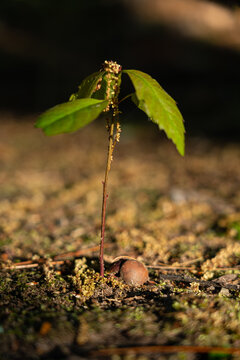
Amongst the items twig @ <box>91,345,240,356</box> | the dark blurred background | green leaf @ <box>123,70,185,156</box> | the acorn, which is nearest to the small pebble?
the acorn

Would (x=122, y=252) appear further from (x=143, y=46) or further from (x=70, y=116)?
(x=143, y=46)

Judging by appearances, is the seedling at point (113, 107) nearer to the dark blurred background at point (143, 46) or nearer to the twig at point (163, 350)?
the twig at point (163, 350)

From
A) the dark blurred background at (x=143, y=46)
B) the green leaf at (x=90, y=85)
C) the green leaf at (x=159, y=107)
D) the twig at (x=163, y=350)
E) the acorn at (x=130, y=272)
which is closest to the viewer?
the twig at (x=163, y=350)

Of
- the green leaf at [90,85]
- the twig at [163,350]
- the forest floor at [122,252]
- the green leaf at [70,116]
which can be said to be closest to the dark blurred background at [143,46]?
the forest floor at [122,252]

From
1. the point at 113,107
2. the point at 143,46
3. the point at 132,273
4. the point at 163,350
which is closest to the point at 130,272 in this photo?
the point at 132,273

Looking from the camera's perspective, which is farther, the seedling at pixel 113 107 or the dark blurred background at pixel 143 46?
the dark blurred background at pixel 143 46

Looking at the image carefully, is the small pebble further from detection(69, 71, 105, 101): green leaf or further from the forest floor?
detection(69, 71, 105, 101): green leaf

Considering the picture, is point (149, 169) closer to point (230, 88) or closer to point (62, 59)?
point (230, 88)
